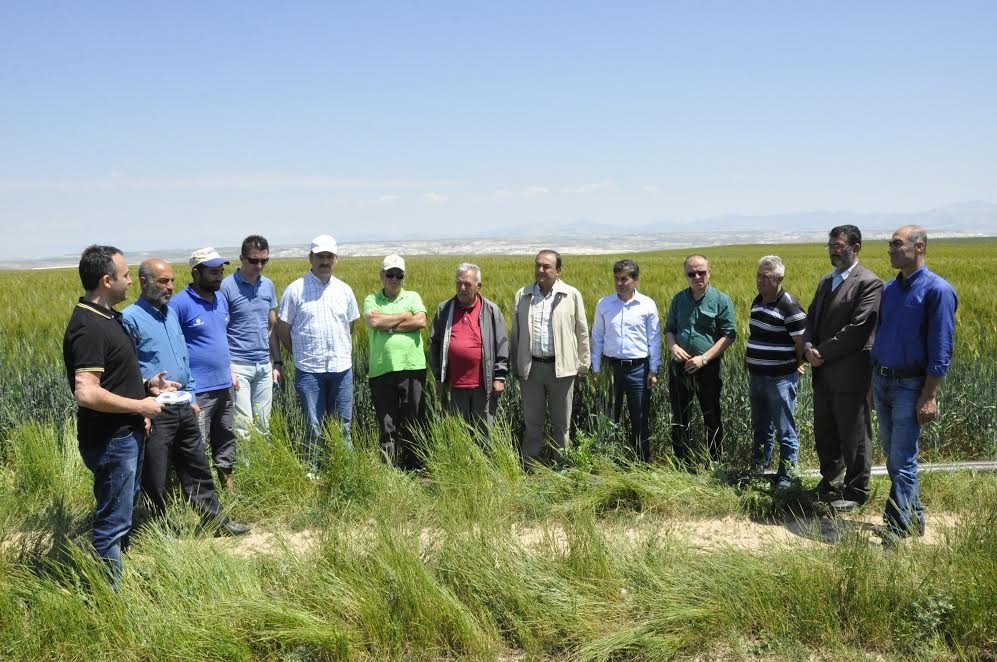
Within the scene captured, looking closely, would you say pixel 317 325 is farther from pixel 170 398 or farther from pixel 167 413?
pixel 170 398

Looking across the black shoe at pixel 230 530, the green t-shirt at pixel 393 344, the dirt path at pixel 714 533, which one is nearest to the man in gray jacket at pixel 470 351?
the green t-shirt at pixel 393 344

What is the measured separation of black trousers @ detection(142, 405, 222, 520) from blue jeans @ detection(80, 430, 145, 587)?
563 millimetres

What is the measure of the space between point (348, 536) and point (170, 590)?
0.92m

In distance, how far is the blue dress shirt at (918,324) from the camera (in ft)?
13.9

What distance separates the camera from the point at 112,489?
369cm

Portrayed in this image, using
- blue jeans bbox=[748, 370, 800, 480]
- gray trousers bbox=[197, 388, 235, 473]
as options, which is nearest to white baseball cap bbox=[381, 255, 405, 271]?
gray trousers bbox=[197, 388, 235, 473]

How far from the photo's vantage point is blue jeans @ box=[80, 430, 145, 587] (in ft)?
12.0

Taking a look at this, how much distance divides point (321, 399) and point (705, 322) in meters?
3.21

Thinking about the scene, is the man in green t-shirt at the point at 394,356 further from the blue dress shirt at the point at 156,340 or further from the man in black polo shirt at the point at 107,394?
the man in black polo shirt at the point at 107,394

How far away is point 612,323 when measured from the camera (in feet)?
19.4

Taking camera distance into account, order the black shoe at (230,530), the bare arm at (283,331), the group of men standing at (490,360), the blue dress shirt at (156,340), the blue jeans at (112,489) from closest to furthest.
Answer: the blue jeans at (112,489) < the group of men standing at (490,360) < the blue dress shirt at (156,340) < the black shoe at (230,530) < the bare arm at (283,331)

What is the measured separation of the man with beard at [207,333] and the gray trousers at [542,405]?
238 cm

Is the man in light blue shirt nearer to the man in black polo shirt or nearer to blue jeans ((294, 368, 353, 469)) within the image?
blue jeans ((294, 368, 353, 469))

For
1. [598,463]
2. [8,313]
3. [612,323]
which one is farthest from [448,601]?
[8,313]
